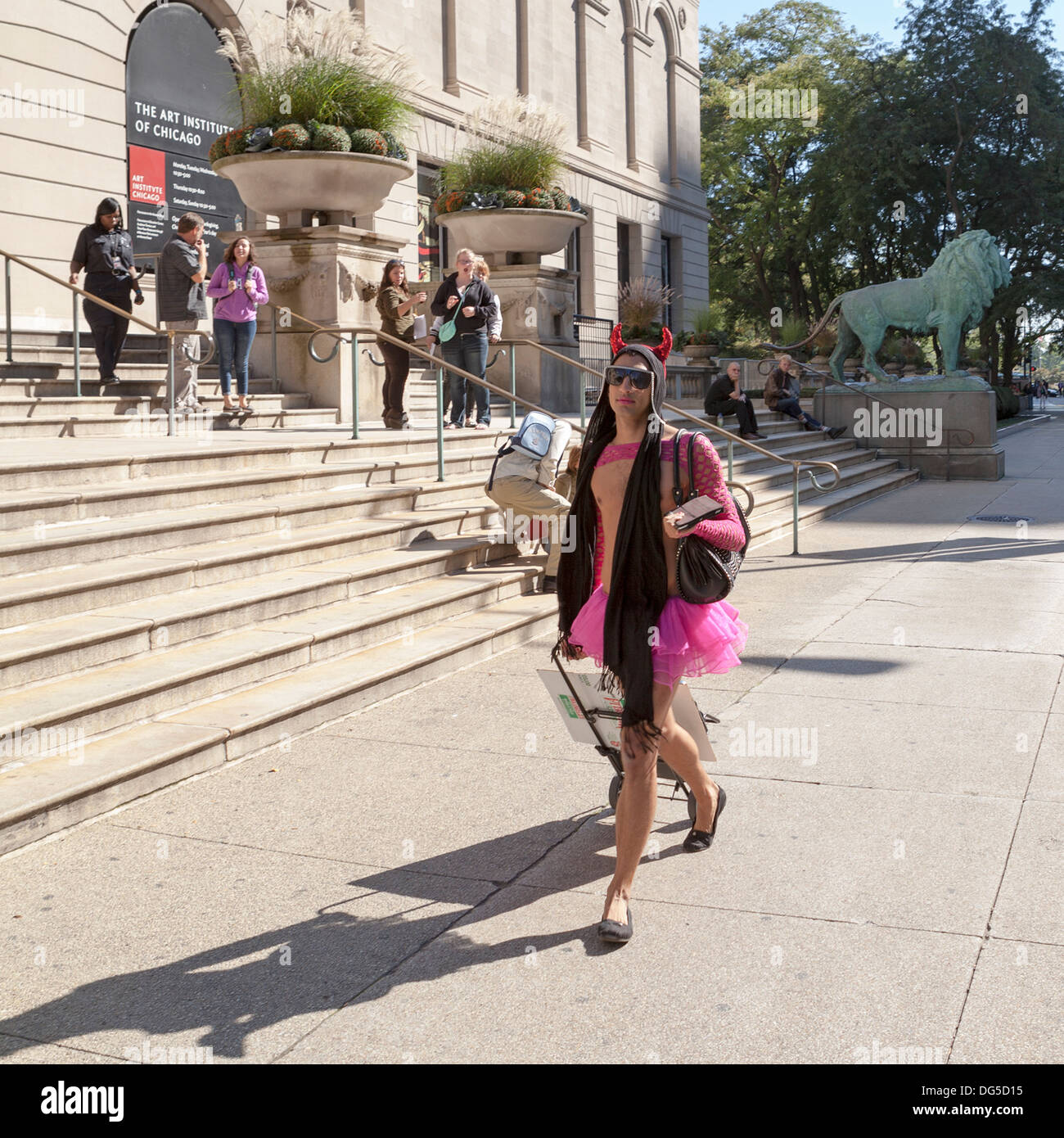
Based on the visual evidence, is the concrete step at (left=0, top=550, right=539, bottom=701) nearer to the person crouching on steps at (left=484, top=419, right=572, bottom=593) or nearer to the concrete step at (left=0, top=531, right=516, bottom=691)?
the concrete step at (left=0, top=531, right=516, bottom=691)

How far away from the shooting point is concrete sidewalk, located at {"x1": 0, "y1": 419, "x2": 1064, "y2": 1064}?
343 centimetres

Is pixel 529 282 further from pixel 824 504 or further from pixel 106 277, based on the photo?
pixel 106 277

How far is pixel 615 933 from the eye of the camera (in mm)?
3951

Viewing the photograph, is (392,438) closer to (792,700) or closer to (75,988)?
(792,700)

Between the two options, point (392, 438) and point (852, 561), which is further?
point (852, 561)

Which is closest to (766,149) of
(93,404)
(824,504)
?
(824,504)

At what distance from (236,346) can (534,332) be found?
5617mm

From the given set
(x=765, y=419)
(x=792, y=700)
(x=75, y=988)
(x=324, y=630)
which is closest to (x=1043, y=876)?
(x=792, y=700)

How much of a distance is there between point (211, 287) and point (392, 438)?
2.27m

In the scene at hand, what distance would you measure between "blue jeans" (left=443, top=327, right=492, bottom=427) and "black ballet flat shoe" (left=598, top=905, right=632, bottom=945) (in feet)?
31.8

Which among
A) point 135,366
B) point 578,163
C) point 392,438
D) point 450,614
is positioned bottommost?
point 450,614

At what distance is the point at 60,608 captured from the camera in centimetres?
641

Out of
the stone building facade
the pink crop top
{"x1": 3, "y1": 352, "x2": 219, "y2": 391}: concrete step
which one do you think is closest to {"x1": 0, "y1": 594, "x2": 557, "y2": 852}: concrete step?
the pink crop top
